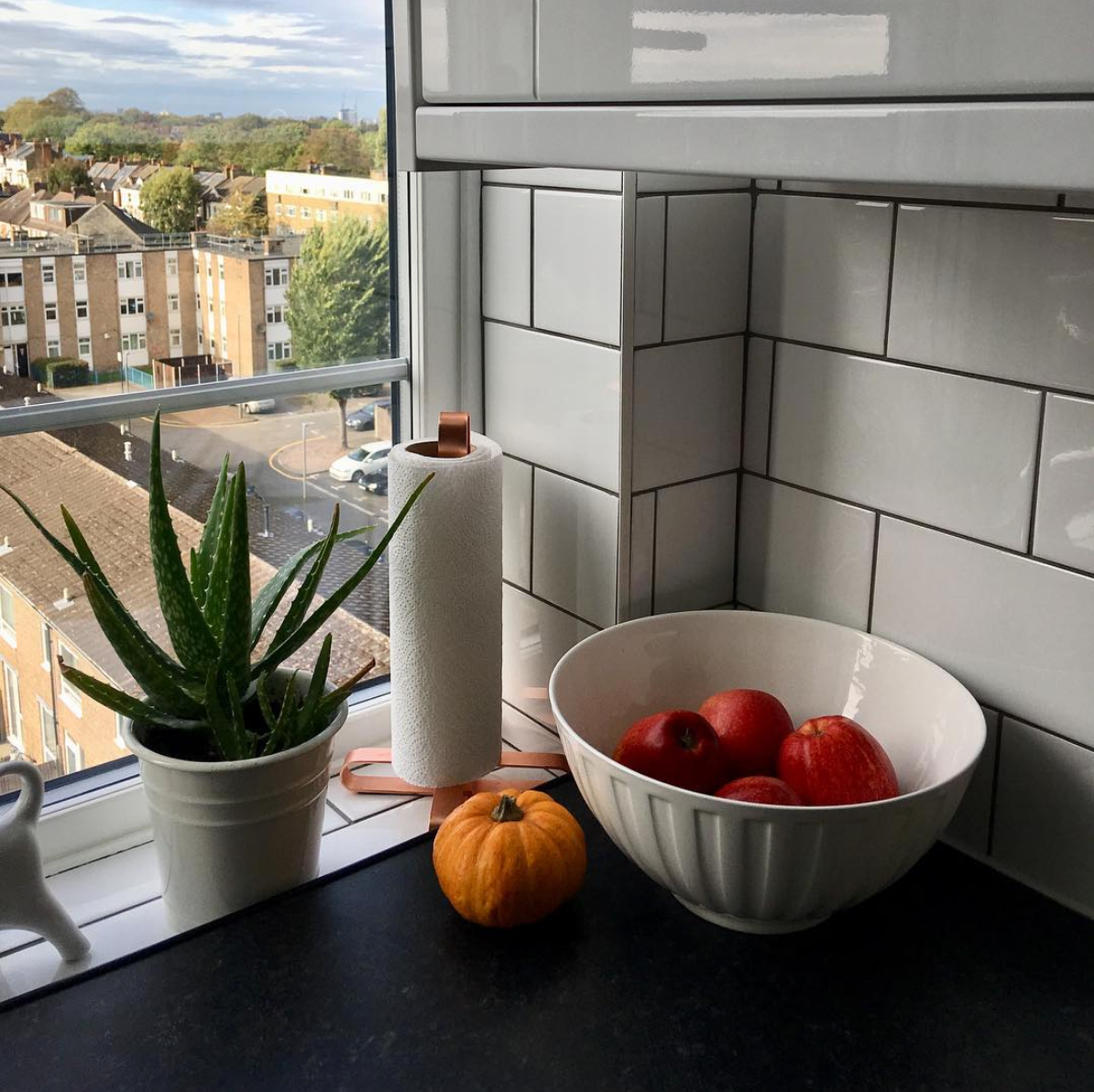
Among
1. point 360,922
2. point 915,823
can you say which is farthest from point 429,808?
point 915,823

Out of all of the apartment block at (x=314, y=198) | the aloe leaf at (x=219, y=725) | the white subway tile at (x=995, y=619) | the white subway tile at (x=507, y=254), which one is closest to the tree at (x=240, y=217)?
the apartment block at (x=314, y=198)

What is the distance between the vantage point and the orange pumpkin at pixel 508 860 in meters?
0.94

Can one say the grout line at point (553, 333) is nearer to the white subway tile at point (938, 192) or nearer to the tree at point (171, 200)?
the white subway tile at point (938, 192)

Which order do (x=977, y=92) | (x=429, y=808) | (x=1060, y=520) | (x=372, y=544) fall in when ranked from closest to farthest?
(x=977, y=92) → (x=1060, y=520) → (x=429, y=808) → (x=372, y=544)

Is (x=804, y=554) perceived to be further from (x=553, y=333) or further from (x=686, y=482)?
(x=553, y=333)

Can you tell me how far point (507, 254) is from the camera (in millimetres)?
1211

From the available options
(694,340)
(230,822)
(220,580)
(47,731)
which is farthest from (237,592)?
(694,340)

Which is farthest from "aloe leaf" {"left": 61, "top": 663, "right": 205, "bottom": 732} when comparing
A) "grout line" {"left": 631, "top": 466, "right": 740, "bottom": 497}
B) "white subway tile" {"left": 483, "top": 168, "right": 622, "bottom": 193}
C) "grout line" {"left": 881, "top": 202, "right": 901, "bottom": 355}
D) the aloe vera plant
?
"grout line" {"left": 881, "top": 202, "right": 901, "bottom": 355}

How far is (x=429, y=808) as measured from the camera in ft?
3.86

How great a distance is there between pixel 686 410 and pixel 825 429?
0.13m

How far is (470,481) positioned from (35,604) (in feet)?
1.33

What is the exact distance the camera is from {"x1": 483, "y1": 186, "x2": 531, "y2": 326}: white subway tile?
3.89ft

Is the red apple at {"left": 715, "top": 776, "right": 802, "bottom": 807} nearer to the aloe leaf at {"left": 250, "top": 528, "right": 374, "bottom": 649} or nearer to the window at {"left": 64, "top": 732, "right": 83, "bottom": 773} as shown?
the aloe leaf at {"left": 250, "top": 528, "right": 374, "bottom": 649}

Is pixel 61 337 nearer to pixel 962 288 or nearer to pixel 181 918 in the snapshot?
pixel 181 918
